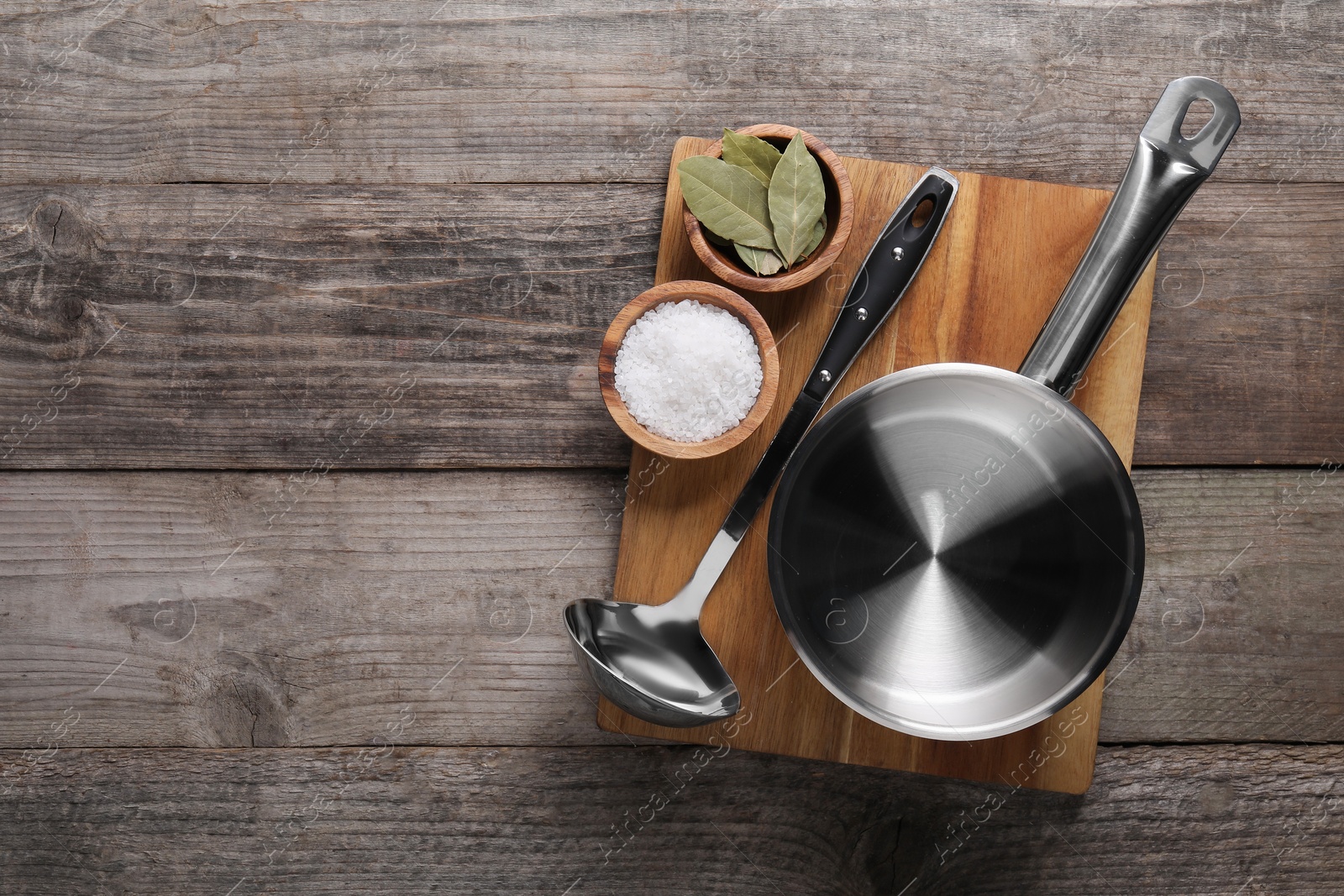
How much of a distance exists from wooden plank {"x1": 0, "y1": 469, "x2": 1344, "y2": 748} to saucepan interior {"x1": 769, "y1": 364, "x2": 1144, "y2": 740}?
0.60 ft

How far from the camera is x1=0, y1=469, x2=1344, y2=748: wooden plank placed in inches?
30.4

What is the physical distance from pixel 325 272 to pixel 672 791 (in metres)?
0.60

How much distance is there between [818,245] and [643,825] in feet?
1.83

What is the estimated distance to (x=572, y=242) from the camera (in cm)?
78

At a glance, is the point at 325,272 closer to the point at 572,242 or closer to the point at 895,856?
the point at 572,242

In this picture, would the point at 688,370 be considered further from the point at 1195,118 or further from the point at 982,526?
the point at 1195,118

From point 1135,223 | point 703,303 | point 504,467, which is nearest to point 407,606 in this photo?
point 504,467

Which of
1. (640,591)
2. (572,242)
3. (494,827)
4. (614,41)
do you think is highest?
(614,41)

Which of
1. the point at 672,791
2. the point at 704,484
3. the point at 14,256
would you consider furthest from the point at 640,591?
the point at 14,256

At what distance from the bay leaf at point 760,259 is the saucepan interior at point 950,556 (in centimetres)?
14

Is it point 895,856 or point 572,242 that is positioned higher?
point 572,242

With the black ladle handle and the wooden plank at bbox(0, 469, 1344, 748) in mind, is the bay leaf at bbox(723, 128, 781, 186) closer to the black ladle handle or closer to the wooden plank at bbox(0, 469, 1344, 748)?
the black ladle handle

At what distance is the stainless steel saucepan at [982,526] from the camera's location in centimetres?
62

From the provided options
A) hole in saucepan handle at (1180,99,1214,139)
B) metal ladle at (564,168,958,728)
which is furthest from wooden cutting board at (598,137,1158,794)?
hole in saucepan handle at (1180,99,1214,139)
